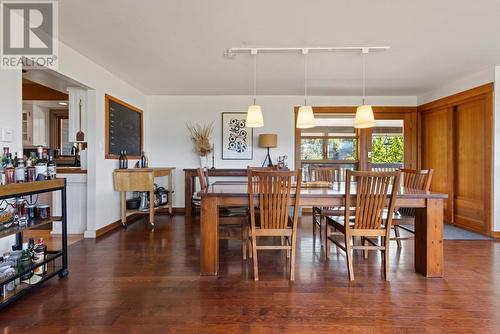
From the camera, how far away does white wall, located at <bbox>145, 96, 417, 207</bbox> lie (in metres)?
5.42

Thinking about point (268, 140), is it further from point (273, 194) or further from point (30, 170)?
point (30, 170)

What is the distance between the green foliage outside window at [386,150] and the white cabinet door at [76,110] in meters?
4.98

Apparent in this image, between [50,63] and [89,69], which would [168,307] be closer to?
[50,63]

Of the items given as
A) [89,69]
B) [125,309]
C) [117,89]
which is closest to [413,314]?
[125,309]

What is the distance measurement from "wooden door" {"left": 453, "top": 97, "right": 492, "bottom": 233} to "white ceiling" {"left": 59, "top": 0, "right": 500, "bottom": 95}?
2.05 ft

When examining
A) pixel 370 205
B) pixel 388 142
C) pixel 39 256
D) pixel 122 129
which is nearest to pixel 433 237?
pixel 370 205

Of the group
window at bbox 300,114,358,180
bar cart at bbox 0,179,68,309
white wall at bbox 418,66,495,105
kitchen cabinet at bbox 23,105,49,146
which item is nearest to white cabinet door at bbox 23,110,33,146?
kitchen cabinet at bbox 23,105,49,146

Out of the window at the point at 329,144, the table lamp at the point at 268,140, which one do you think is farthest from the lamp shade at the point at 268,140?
the window at the point at 329,144

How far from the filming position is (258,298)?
205 cm

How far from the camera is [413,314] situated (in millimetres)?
1849

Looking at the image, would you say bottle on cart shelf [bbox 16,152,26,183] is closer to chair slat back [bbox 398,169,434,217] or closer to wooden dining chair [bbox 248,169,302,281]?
wooden dining chair [bbox 248,169,302,281]

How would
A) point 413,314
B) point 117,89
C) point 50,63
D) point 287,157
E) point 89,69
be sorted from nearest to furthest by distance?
point 413,314 < point 50,63 < point 89,69 < point 117,89 < point 287,157

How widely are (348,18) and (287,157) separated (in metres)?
3.18

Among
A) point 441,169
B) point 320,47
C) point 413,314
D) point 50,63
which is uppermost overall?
point 320,47
